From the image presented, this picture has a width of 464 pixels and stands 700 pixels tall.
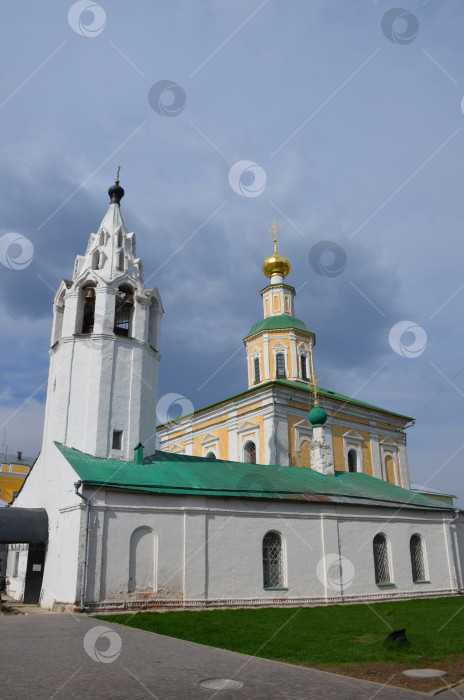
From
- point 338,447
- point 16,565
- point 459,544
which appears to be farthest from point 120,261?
point 459,544

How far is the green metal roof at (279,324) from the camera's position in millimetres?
34938

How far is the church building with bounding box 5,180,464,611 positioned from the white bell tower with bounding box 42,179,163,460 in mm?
48

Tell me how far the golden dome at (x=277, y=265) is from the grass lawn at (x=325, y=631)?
78.0 ft

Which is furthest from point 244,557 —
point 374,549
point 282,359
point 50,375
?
point 282,359

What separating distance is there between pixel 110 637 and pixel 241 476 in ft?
31.4

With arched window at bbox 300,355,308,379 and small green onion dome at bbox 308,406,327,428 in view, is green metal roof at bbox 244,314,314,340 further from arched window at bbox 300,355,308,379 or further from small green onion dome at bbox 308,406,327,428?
small green onion dome at bbox 308,406,327,428

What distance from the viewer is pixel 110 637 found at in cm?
1055

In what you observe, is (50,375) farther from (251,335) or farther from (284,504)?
(251,335)

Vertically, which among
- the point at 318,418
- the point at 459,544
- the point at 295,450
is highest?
the point at 318,418

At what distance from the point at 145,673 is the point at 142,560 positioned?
331 inches

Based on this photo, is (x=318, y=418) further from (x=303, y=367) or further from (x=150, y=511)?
(x=150, y=511)

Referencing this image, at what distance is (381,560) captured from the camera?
67.9 feet

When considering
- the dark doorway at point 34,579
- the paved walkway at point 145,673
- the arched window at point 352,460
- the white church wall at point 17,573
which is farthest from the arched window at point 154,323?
the arched window at point 352,460

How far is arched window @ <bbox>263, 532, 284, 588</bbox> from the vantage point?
17.8 metres
